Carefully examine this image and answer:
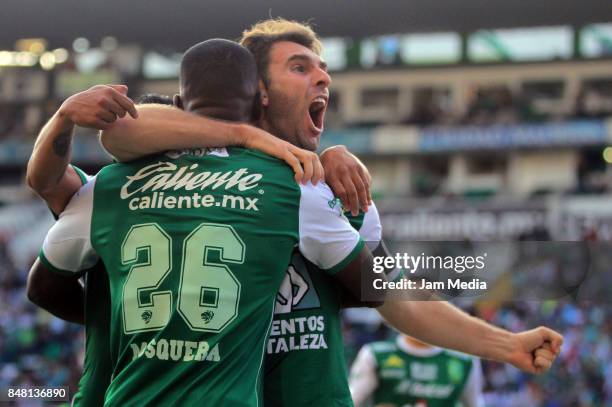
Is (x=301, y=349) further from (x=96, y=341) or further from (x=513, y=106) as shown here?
(x=513, y=106)

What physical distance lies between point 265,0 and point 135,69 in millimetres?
9728

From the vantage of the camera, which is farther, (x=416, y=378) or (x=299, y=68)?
(x=416, y=378)

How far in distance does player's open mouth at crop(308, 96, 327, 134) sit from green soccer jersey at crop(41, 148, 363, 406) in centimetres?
79

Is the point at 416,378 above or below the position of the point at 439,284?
below

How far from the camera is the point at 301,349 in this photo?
117 inches

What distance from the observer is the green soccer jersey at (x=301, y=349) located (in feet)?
9.71

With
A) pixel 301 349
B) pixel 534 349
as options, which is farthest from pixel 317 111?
pixel 534 349

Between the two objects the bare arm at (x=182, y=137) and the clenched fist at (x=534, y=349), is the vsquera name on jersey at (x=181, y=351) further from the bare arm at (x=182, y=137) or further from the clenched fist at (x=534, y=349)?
the clenched fist at (x=534, y=349)

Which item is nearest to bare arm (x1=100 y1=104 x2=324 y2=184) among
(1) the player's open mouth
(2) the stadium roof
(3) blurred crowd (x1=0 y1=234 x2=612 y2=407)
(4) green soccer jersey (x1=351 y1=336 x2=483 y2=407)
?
(1) the player's open mouth

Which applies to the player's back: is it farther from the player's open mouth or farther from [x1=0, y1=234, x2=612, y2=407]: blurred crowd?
[x1=0, y1=234, x2=612, y2=407]: blurred crowd

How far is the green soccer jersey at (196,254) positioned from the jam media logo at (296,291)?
0.24 ft

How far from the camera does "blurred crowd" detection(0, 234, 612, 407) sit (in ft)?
51.9

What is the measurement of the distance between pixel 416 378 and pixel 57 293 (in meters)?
4.16

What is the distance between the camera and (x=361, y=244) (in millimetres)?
2896
